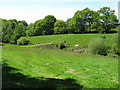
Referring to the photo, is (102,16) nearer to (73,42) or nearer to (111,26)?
(111,26)

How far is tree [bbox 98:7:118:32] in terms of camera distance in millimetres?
105387

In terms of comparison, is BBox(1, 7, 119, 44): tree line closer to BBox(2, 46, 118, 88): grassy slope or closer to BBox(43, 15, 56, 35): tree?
BBox(43, 15, 56, 35): tree

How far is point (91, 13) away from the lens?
381ft

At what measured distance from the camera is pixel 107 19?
10700cm

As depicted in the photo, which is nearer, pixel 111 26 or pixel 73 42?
pixel 73 42

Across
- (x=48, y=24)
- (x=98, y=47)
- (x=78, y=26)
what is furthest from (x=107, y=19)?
(x=98, y=47)

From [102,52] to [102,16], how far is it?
57.7 m

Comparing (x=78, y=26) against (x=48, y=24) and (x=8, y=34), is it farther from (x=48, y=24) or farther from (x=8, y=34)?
(x=8, y=34)

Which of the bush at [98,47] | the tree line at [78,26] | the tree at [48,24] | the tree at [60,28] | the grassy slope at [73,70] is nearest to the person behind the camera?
the grassy slope at [73,70]

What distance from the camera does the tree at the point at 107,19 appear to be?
105 metres

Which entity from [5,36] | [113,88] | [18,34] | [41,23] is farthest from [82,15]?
[113,88]

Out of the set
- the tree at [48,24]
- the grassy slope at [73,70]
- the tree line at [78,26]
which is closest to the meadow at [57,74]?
the grassy slope at [73,70]

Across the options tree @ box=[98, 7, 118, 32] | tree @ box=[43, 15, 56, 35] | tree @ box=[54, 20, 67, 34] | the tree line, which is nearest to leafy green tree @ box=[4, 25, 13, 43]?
the tree line

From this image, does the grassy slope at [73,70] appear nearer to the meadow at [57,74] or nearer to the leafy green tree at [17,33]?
the meadow at [57,74]
